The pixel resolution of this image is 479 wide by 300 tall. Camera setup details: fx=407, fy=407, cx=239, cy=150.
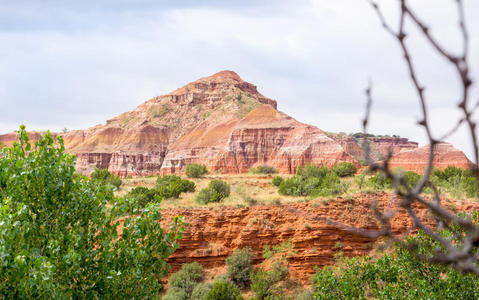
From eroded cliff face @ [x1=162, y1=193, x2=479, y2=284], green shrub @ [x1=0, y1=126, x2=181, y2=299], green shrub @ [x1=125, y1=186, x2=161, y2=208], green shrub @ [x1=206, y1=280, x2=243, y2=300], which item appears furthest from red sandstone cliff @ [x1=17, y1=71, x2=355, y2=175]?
green shrub @ [x1=0, y1=126, x2=181, y2=299]

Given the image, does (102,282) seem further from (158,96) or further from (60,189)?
(158,96)

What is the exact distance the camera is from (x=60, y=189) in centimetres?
727

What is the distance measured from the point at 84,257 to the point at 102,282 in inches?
21.7

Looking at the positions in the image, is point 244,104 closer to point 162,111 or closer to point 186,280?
point 162,111

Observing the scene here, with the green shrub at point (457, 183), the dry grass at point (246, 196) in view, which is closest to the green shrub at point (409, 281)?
the green shrub at point (457, 183)

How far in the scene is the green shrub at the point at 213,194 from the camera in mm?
27438

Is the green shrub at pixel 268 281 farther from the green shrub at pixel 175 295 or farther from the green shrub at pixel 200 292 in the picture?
the green shrub at pixel 175 295

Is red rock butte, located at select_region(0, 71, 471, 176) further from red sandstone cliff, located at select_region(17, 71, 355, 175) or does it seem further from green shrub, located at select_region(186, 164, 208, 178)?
green shrub, located at select_region(186, 164, 208, 178)

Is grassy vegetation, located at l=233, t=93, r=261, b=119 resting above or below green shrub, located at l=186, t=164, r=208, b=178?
above

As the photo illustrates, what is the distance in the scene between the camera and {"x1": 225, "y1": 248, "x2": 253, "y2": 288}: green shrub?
21.3 m

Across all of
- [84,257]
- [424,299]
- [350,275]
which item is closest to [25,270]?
[84,257]

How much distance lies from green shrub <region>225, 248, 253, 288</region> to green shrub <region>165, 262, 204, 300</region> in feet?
5.35

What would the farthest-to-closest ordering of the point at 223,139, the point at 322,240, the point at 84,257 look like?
the point at 223,139, the point at 322,240, the point at 84,257

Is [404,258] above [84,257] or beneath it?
beneath
